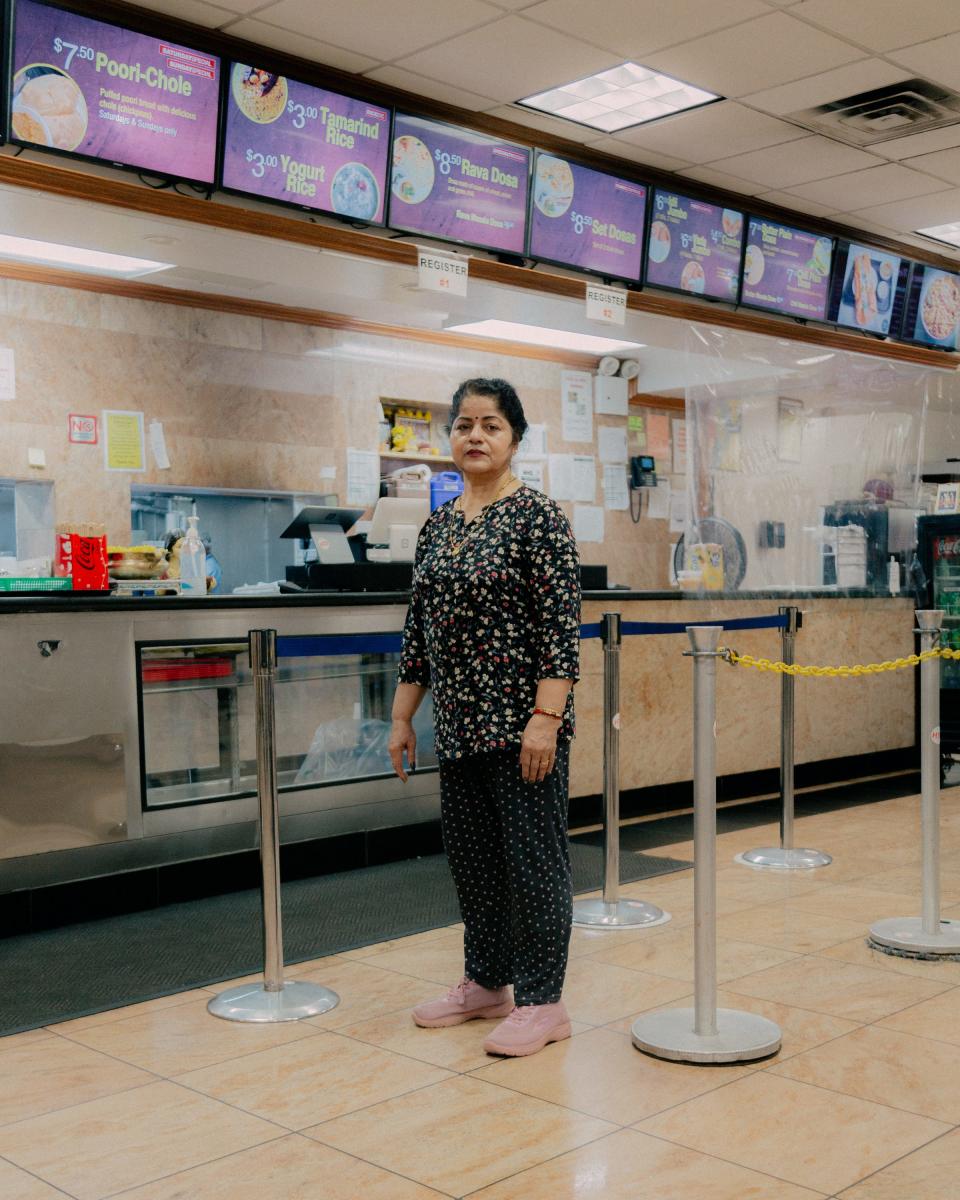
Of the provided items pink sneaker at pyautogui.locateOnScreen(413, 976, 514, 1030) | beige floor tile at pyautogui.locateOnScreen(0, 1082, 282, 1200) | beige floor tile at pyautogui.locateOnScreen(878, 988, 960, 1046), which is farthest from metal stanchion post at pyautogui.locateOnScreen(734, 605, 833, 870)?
beige floor tile at pyautogui.locateOnScreen(0, 1082, 282, 1200)

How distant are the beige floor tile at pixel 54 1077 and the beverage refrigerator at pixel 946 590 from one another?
5.14 meters

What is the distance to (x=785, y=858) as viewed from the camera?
4680 millimetres

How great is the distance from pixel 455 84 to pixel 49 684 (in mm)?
2746

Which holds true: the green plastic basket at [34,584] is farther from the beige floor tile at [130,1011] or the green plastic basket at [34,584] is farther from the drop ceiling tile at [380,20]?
the drop ceiling tile at [380,20]

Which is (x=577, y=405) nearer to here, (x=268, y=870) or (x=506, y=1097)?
(x=268, y=870)

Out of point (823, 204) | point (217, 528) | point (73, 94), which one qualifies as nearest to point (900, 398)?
point (823, 204)

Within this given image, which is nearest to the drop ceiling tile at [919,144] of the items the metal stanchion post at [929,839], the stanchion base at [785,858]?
the metal stanchion post at [929,839]

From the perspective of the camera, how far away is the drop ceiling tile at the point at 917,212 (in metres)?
6.52

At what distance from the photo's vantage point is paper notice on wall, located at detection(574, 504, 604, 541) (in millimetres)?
9477

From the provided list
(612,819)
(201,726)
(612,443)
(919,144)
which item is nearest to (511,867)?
(612,819)

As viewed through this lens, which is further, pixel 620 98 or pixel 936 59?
pixel 620 98

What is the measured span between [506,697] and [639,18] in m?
2.71

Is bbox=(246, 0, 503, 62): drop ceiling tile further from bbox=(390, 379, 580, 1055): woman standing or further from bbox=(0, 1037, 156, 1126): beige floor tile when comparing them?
bbox=(0, 1037, 156, 1126): beige floor tile

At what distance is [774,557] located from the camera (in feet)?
20.4
